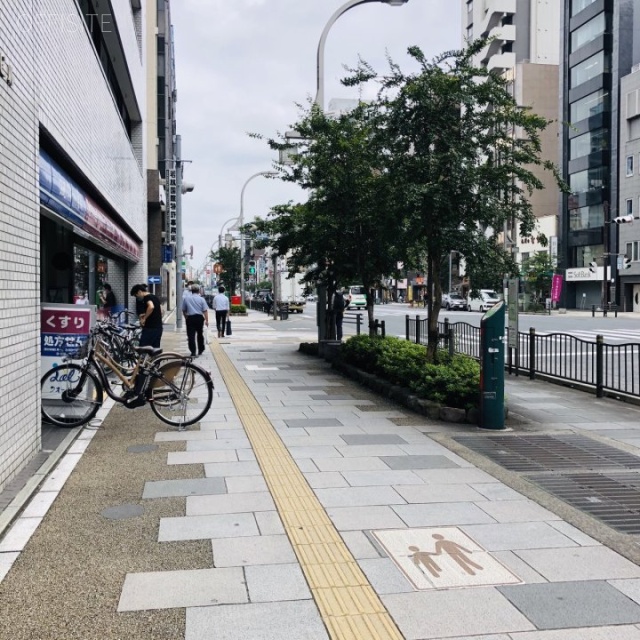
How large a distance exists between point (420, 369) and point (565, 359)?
13.4ft

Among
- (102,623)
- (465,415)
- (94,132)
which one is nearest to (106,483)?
(102,623)

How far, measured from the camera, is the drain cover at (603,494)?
5.21m

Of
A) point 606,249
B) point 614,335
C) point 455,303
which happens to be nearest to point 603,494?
point 614,335

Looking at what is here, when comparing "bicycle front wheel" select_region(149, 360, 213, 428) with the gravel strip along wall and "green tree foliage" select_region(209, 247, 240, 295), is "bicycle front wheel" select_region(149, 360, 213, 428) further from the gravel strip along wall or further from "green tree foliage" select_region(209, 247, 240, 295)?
"green tree foliage" select_region(209, 247, 240, 295)

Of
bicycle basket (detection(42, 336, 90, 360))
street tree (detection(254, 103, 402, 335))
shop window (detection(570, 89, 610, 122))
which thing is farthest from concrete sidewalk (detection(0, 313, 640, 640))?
shop window (detection(570, 89, 610, 122))

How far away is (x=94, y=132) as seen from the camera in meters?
13.5

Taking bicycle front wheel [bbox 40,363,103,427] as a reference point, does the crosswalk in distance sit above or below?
below

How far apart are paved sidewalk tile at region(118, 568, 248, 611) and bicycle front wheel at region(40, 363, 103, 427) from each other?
4655 millimetres

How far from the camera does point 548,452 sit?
24.3ft

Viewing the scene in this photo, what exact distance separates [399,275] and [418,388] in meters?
6.48

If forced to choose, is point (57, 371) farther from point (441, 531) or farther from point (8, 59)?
point (441, 531)

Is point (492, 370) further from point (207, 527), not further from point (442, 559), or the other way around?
point (207, 527)

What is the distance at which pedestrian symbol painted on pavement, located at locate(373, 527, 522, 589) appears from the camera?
3990mm

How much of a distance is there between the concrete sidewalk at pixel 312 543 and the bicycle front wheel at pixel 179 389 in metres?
0.31
